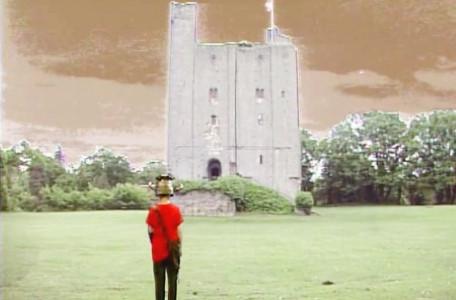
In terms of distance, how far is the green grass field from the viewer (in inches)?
220

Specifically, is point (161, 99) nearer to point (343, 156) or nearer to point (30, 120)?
point (30, 120)

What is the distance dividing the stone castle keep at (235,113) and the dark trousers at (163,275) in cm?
281

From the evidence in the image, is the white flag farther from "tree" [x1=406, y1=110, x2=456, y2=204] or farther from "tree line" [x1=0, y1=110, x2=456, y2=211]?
"tree" [x1=406, y1=110, x2=456, y2=204]

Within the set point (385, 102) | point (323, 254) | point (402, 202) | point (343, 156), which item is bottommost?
point (323, 254)

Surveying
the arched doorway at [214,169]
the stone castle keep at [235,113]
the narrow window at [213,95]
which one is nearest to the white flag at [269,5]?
the stone castle keep at [235,113]

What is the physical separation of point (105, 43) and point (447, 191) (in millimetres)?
3557

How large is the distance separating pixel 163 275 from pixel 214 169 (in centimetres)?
319

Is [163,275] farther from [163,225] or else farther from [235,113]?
[235,113]

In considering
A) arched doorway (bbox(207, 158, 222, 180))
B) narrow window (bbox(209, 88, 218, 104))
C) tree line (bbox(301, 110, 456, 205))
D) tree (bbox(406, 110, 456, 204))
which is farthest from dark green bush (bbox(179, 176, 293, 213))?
tree (bbox(406, 110, 456, 204))

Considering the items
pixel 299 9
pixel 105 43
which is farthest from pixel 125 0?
pixel 299 9

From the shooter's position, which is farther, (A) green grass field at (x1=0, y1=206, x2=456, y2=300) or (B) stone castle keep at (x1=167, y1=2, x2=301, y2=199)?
(B) stone castle keep at (x1=167, y1=2, x2=301, y2=199)

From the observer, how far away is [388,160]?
7215 mm

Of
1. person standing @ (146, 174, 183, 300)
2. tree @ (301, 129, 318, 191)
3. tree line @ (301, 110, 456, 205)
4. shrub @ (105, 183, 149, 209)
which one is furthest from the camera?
tree @ (301, 129, 318, 191)

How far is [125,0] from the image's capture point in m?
6.84
